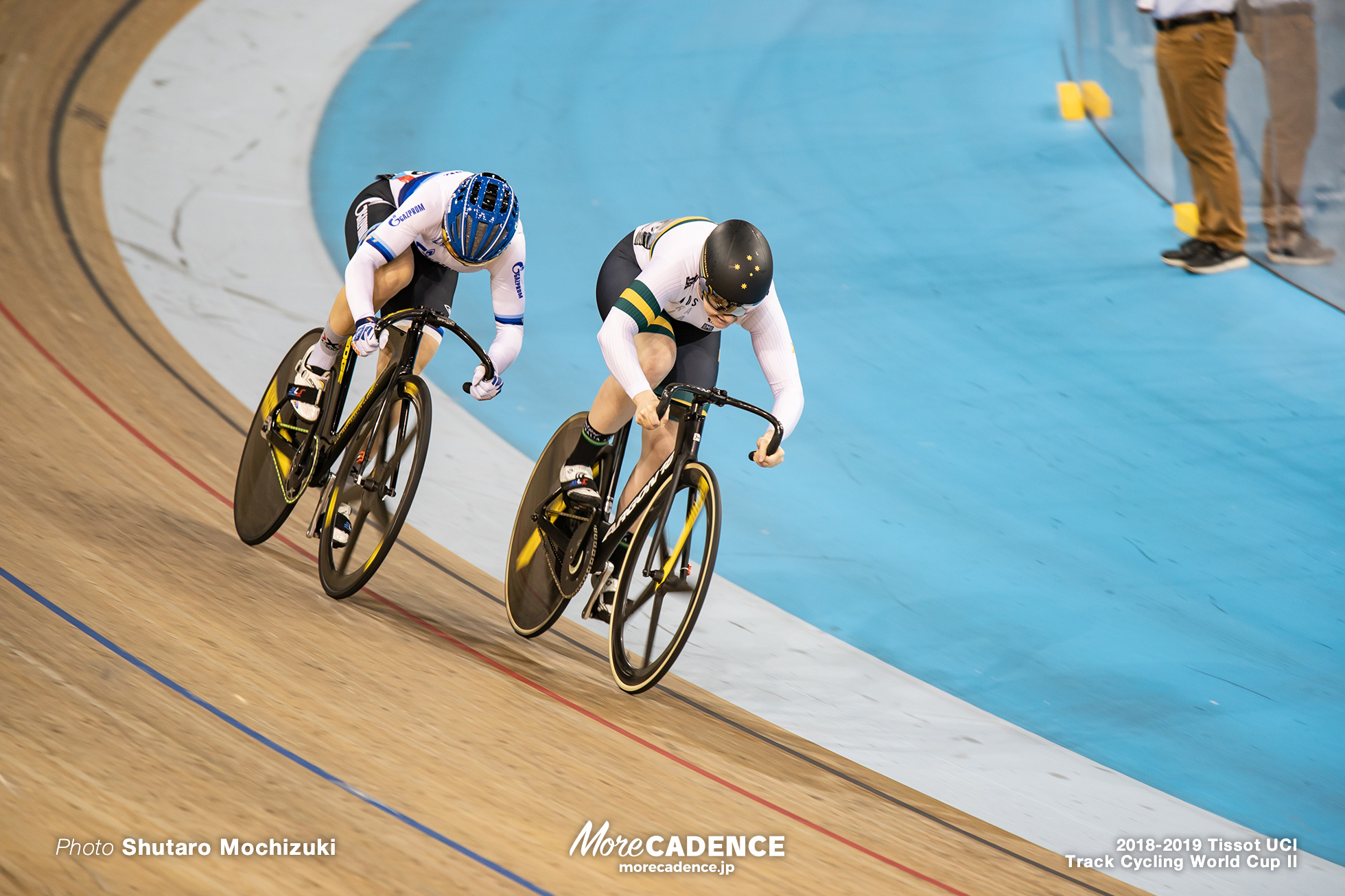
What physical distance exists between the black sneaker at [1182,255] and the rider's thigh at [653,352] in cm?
466

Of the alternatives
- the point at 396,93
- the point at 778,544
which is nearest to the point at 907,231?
the point at 778,544

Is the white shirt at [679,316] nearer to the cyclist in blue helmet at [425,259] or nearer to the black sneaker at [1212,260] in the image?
the cyclist in blue helmet at [425,259]

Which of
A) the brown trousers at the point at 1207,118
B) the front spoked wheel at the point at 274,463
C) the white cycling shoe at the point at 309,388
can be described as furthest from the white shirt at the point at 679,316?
the brown trousers at the point at 1207,118

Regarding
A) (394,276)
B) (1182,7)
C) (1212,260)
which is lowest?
(394,276)

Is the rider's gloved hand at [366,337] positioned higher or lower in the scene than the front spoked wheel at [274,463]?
higher

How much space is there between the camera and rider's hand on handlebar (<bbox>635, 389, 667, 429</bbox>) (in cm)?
305

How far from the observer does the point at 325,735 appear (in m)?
2.83

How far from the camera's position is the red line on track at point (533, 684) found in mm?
2874

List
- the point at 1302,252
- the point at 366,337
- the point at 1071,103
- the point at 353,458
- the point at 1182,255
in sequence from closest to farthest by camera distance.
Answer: the point at 366,337 → the point at 353,458 → the point at 1302,252 → the point at 1182,255 → the point at 1071,103

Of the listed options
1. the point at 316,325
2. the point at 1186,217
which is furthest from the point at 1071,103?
the point at 316,325

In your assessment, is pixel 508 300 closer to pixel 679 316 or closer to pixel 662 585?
pixel 679 316

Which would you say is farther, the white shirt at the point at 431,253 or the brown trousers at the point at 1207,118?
the brown trousers at the point at 1207,118

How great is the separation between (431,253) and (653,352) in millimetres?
902

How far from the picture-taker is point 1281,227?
669 centimetres
